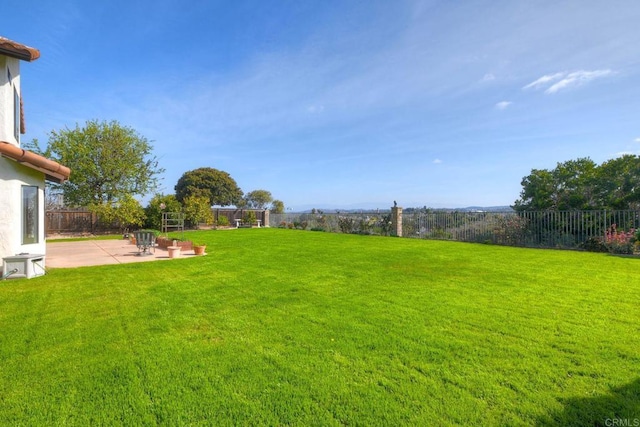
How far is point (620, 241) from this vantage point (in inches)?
475

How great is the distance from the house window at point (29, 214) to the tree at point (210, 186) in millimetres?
35066

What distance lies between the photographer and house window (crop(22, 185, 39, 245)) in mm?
8391

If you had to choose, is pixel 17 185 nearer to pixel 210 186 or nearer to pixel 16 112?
pixel 16 112

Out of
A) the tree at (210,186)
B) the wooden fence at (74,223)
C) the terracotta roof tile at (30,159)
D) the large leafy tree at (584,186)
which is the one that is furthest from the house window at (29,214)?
the tree at (210,186)

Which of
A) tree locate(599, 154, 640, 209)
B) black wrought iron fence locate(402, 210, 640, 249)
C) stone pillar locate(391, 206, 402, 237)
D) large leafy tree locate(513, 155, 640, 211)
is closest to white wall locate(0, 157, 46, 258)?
stone pillar locate(391, 206, 402, 237)

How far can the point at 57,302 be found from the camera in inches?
223

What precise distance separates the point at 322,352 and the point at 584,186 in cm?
1821

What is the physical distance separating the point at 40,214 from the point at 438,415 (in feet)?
37.1

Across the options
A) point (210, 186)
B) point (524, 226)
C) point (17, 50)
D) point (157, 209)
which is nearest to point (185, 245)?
point (17, 50)
